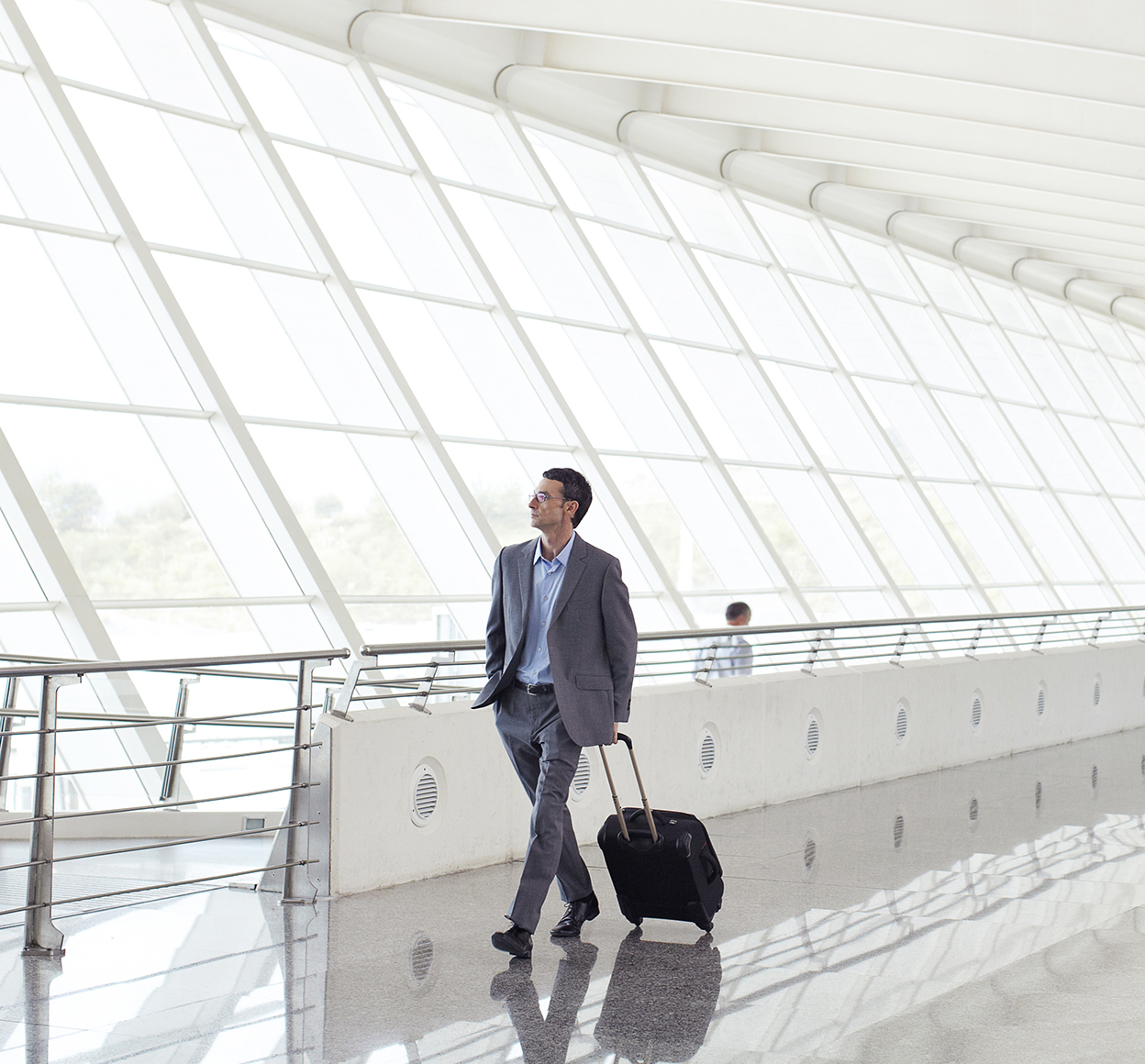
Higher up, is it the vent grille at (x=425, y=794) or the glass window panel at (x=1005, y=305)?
the glass window panel at (x=1005, y=305)

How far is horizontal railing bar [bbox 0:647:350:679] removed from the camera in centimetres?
563

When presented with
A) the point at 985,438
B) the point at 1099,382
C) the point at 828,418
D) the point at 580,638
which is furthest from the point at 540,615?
the point at 1099,382

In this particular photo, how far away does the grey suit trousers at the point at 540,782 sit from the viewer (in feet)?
19.0

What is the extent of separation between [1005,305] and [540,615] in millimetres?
20852

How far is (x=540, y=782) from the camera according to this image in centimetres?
589

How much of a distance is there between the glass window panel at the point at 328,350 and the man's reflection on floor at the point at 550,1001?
19.9ft

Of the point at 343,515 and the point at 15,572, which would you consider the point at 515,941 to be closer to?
the point at 15,572

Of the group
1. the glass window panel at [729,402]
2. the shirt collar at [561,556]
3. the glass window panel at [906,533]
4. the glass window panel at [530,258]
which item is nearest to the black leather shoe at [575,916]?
the shirt collar at [561,556]

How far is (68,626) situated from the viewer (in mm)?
8359

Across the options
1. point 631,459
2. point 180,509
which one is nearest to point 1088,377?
point 631,459

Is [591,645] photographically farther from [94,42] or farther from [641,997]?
[94,42]

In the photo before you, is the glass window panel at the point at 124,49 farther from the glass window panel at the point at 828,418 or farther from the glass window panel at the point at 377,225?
the glass window panel at the point at 828,418

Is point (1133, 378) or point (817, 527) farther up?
point (1133, 378)

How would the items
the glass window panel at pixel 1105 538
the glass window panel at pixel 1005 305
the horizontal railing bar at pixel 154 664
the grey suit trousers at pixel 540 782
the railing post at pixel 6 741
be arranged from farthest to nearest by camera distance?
the glass window panel at pixel 1005 305
the glass window panel at pixel 1105 538
the railing post at pixel 6 741
the grey suit trousers at pixel 540 782
the horizontal railing bar at pixel 154 664
